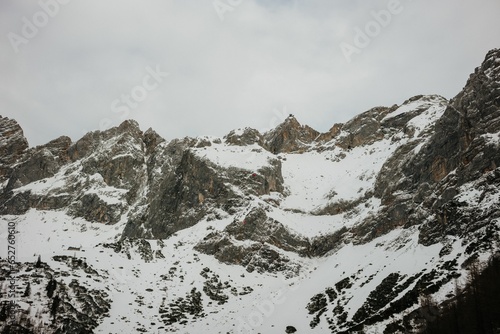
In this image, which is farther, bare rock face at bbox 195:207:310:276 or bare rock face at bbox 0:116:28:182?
bare rock face at bbox 0:116:28:182

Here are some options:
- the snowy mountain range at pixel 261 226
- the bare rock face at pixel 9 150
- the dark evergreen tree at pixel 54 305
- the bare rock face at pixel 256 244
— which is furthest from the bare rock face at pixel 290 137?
the dark evergreen tree at pixel 54 305

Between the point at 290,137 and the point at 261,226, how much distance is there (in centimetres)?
7009

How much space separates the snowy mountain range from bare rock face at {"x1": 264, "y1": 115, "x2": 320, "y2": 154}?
1100 millimetres

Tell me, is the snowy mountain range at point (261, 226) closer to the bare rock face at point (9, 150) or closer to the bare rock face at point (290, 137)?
the bare rock face at point (290, 137)

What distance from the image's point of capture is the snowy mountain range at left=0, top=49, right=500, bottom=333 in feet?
250

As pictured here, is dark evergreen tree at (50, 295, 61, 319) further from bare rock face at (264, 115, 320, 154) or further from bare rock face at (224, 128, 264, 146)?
bare rock face at (264, 115, 320, 154)

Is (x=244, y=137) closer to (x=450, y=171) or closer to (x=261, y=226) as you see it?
(x=261, y=226)

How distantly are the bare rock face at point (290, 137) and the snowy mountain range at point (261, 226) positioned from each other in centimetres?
110

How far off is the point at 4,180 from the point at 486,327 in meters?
179

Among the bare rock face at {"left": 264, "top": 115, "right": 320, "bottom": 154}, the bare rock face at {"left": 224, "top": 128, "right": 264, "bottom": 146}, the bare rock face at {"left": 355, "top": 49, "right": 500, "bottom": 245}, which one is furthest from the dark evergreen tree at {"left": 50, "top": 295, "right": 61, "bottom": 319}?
the bare rock face at {"left": 264, "top": 115, "right": 320, "bottom": 154}

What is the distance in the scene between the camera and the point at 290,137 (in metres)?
181

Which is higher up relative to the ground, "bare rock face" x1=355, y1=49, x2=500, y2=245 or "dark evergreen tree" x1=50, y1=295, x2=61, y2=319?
"bare rock face" x1=355, y1=49, x2=500, y2=245

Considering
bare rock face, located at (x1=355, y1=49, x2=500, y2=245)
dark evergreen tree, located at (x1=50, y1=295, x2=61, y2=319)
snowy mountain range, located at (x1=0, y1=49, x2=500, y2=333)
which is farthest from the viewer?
bare rock face, located at (x1=355, y1=49, x2=500, y2=245)

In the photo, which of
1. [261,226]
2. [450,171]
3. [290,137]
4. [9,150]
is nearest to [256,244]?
[261,226]
